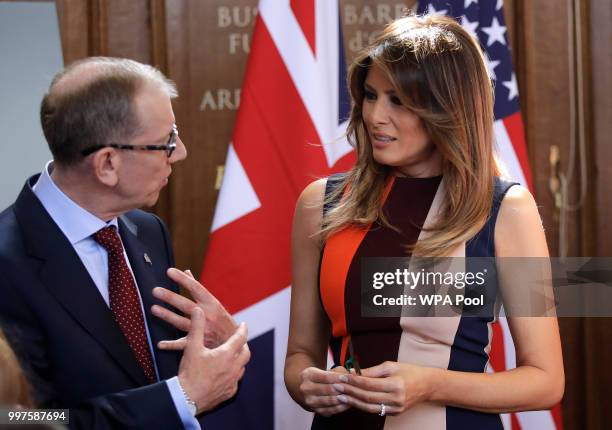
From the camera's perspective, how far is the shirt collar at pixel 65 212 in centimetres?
178

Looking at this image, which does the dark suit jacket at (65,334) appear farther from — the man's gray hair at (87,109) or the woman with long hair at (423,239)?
the woman with long hair at (423,239)

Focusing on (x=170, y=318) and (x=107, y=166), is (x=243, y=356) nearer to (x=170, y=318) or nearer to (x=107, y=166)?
(x=170, y=318)

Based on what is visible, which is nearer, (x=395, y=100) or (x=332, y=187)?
(x=395, y=100)

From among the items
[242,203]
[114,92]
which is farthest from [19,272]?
[242,203]

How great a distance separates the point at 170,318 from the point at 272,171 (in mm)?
1062

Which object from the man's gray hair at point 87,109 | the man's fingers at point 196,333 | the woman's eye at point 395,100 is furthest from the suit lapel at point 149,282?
the woman's eye at point 395,100

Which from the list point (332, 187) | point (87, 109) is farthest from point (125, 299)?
point (332, 187)

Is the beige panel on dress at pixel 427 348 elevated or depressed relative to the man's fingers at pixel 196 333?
depressed

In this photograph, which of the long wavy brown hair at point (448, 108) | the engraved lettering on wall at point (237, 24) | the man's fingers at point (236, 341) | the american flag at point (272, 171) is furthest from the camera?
the engraved lettering on wall at point (237, 24)

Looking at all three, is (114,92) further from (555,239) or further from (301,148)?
(555,239)

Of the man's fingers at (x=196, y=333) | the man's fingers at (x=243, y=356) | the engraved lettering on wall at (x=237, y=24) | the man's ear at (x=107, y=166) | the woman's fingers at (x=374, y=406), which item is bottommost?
the woman's fingers at (x=374, y=406)

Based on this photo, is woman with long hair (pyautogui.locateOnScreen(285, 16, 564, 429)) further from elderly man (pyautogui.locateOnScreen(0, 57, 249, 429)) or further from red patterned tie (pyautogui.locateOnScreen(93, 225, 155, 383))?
red patterned tie (pyautogui.locateOnScreen(93, 225, 155, 383))

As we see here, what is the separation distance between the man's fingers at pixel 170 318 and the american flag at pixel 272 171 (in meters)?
0.91

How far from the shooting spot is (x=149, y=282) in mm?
1896
